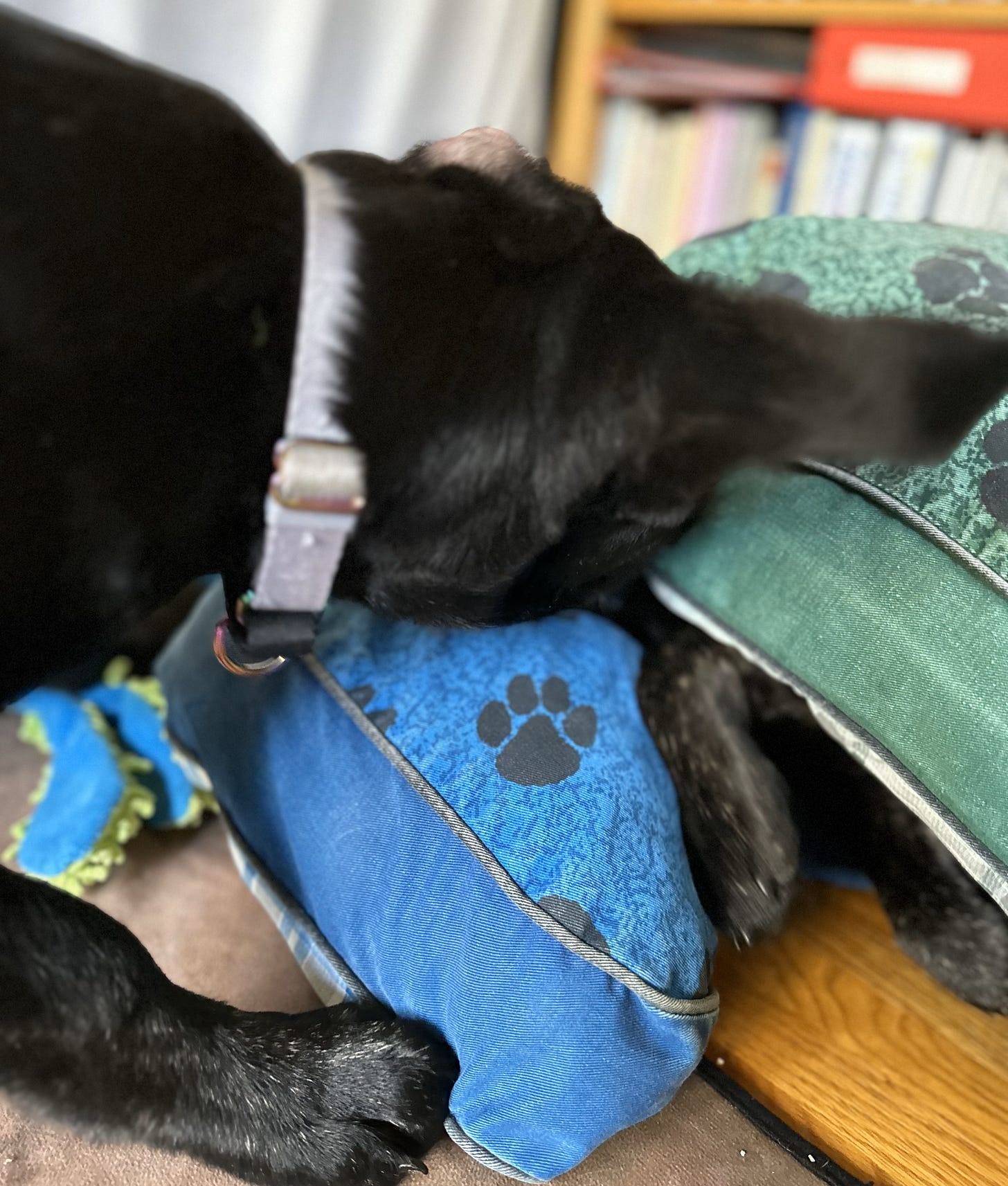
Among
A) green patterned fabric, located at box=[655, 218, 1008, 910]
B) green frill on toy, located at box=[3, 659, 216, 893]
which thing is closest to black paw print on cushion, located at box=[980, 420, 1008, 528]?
green patterned fabric, located at box=[655, 218, 1008, 910]

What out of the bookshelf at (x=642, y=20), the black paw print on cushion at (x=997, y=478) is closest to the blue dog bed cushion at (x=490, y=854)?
the black paw print on cushion at (x=997, y=478)

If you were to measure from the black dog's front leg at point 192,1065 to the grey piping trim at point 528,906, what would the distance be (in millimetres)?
131

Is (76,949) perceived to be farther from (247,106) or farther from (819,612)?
(247,106)

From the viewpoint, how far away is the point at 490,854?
72cm

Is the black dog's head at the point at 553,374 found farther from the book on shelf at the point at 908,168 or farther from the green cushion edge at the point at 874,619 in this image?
the book on shelf at the point at 908,168

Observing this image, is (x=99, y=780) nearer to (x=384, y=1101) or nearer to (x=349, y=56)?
(x=384, y=1101)

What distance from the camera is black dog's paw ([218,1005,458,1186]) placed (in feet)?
2.08

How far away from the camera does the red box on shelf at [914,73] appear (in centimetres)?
145

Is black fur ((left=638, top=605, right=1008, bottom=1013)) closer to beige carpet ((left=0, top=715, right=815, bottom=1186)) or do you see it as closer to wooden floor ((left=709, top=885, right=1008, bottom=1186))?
wooden floor ((left=709, top=885, right=1008, bottom=1186))

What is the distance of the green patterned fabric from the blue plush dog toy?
0.15 metres

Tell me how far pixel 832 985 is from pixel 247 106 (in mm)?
1460

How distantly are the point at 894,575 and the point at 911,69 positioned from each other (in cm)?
118

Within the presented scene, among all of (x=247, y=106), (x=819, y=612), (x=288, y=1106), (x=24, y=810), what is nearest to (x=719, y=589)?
(x=819, y=612)

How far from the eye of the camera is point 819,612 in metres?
0.80
